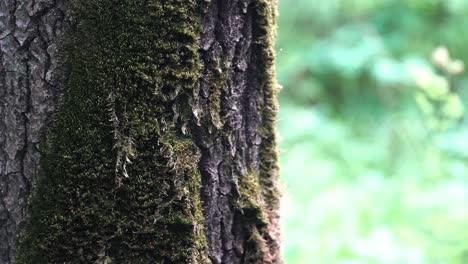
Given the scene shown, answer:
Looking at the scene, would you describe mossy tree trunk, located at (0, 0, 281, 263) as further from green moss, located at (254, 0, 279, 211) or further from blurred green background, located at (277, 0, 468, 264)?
blurred green background, located at (277, 0, 468, 264)

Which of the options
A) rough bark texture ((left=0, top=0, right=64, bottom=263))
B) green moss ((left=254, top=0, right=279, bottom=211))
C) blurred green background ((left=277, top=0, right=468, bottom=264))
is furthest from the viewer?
blurred green background ((left=277, top=0, right=468, bottom=264))

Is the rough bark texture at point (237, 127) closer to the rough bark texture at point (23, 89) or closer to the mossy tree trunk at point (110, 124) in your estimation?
the mossy tree trunk at point (110, 124)

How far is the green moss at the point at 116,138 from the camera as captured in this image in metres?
1.05

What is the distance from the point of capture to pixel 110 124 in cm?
107

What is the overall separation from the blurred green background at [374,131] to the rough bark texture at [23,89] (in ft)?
5.77

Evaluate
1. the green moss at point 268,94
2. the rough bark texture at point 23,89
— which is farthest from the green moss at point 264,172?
the rough bark texture at point 23,89

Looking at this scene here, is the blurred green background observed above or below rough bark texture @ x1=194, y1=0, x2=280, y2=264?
above

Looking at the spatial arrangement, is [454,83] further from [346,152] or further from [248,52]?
[248,52]

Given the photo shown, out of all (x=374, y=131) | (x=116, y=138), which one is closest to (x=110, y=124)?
(x=116, y=138)

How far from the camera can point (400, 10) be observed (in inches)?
201

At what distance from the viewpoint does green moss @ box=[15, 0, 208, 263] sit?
3.46 feet

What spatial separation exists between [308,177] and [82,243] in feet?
10.3

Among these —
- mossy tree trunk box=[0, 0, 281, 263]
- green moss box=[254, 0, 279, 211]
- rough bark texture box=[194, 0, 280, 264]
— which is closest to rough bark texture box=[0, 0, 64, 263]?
mossy tree trunk box=[0, 0, 281, 263]

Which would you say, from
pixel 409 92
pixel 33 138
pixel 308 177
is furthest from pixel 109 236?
pixel 409 92
